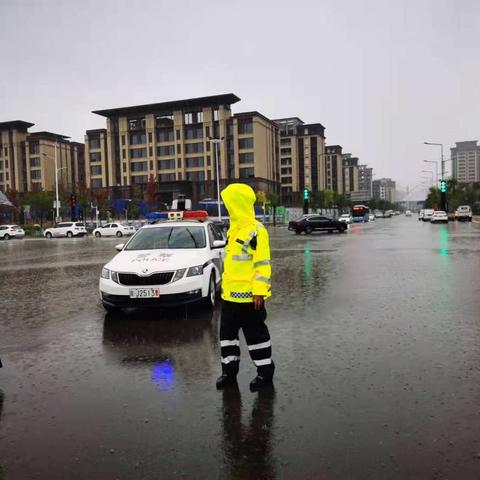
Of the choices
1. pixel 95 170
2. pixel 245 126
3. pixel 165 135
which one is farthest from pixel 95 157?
pixel 245 126

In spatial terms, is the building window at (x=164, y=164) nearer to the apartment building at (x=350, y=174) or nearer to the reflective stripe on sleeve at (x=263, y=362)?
the apartment building at (x=350, y=174)

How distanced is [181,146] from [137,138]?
9700 millimetres

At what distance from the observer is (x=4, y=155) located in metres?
112

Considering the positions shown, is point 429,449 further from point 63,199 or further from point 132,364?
point 63,199

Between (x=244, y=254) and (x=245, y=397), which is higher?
(x=244, y=254)

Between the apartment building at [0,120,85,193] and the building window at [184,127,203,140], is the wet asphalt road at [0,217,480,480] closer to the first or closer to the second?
the building window at [184,127,203,140]

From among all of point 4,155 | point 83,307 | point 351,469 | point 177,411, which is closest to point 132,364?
point 177,411

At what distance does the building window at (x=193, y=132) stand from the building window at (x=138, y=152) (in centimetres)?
931

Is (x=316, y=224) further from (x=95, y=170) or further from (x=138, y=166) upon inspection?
(x=95, y=170)

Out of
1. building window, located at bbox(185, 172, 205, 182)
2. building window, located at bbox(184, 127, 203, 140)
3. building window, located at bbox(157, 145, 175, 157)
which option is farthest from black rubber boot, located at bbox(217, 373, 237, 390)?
building window, located at bbox(157, 145, 175, 157)

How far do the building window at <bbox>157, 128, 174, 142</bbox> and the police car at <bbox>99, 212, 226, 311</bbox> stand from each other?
9322cm

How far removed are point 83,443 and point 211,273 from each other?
4915 mm

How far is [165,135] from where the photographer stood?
99250 mm

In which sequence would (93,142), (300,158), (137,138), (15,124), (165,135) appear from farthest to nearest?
(300,158) → (15,124) → (93,142) → (137,138) → (165,135)
